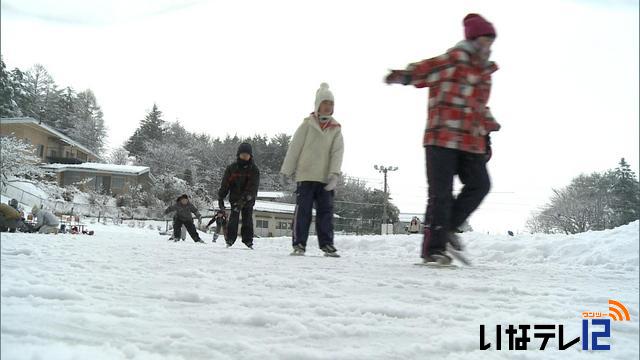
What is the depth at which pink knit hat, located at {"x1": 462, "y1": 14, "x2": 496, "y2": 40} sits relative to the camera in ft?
13.4

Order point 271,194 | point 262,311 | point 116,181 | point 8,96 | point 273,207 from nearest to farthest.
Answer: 1. point 8,96
2. point 262,311
3. point 116,181
4. point 273,207
5. point 271,194

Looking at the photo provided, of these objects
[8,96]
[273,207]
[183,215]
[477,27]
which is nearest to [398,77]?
[477,27]

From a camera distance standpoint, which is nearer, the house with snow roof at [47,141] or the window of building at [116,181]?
the house with snow roof at [47,141]

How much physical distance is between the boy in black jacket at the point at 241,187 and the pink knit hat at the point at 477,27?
4.60m

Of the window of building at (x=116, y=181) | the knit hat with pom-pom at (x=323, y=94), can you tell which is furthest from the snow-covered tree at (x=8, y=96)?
the knit hat with pom-pom at (x=323, y=94)

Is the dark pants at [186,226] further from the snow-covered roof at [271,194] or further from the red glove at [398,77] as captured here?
the snow-covered roof at [271,194]

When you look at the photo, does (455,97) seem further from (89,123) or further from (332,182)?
(89,123)

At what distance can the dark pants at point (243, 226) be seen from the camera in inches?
295

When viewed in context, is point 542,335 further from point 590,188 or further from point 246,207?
point 590,188

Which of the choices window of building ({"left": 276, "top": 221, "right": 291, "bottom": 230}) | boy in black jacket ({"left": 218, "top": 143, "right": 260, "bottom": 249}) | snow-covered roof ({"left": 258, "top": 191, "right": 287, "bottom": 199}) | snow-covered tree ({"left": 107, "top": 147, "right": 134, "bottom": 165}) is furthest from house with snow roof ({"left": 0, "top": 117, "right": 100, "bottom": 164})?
snow-covered roof ({"left": 258, "top": 191, "right": 287, "bottom": 199})

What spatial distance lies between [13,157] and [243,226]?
625 cm

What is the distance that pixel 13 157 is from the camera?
1.43 meters

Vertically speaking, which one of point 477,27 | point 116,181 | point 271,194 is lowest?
point 116,181

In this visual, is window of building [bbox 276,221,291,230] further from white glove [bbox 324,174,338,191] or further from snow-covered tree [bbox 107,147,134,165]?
snow-covered tree [bbox 107,147,134,165]
